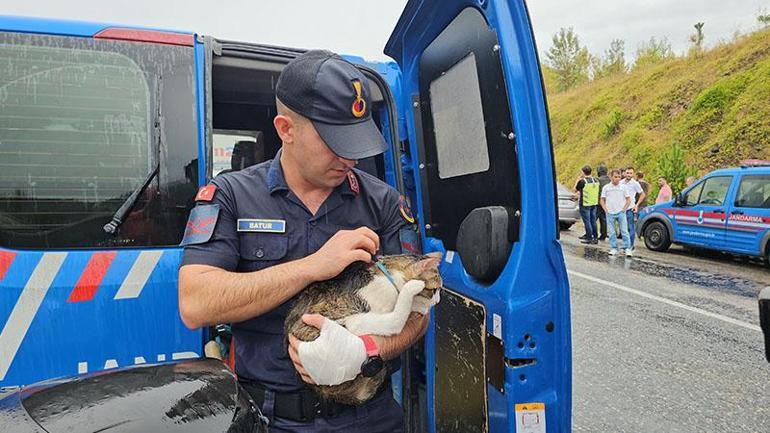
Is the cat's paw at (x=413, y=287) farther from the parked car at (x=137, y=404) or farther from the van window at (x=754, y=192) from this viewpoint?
the van window at (x=754, y=192)

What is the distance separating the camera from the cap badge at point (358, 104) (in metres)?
1.42

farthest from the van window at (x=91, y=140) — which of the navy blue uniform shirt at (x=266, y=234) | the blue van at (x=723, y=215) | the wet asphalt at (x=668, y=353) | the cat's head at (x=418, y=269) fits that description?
the blue van at (x=723, y=215)

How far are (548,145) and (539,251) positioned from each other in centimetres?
31

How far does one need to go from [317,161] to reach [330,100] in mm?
180

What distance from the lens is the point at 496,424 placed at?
1620 millimetres

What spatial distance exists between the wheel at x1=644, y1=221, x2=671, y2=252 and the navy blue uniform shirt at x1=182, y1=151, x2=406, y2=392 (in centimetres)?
1132

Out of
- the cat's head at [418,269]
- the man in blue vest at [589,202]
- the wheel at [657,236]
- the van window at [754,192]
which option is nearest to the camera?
the cat's head at [418,269]

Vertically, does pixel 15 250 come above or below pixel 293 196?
below

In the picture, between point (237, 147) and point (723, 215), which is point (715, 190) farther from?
point (237, 147)

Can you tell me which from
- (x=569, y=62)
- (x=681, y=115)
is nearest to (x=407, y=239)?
(x=681, y=115)

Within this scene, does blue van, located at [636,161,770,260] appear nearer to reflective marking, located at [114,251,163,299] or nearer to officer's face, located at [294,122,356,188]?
officer's face, located at [294,122,356,188]

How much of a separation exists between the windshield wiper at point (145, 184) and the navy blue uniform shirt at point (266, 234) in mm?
496

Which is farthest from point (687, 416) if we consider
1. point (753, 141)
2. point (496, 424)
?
point (753, 141)

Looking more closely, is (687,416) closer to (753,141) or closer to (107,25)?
(107,25)
